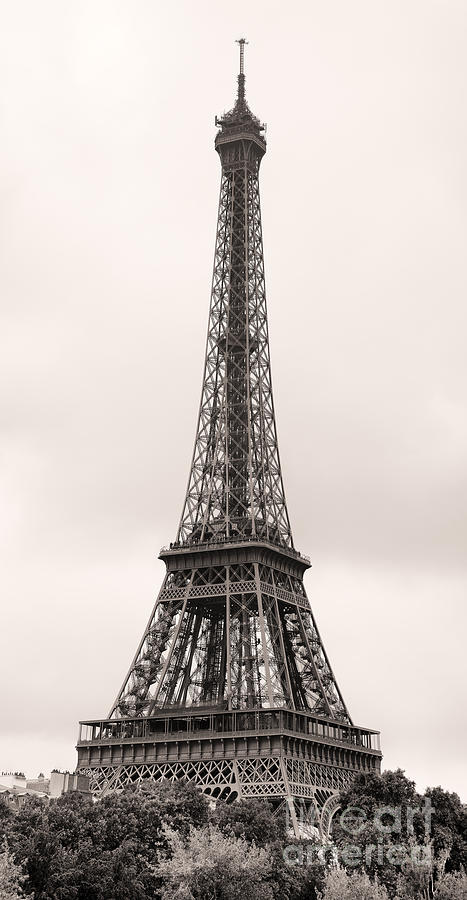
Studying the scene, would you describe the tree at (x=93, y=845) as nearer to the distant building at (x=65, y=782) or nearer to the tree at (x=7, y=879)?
the tree at (x=7, y=879)

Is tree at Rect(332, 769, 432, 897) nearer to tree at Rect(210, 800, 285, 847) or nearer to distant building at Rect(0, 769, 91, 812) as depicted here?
tree at Rect(210, 800, 285, 847)

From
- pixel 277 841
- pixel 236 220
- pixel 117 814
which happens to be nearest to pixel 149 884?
pixel 117 814

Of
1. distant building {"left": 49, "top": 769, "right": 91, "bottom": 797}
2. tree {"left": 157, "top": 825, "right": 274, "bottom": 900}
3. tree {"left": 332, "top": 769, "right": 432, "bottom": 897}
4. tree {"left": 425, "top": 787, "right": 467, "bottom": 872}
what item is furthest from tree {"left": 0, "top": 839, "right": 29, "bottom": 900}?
distant building {"left": 49, "top": 769, "right": 91, "bottom": 797}

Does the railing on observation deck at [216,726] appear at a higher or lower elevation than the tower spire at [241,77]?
lower

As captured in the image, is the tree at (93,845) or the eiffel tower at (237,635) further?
the eiffel tower at (237,635)

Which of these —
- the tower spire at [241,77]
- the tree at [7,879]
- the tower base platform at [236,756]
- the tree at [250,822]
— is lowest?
the tree at [7,879]

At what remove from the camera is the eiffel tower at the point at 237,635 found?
98062 millimetres

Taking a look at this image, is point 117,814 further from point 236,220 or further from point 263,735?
point 236,220

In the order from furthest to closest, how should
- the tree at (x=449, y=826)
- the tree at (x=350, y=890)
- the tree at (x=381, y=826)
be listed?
the tree at (x=449, y=826), the tree at (x=381, y=826), the tree at (x=350, y=890)

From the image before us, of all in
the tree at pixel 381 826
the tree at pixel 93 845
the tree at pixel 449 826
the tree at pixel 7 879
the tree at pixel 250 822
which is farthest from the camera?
the tree at pixel 449 826

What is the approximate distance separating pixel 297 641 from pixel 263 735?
14.8m

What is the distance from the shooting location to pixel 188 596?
4227 inches

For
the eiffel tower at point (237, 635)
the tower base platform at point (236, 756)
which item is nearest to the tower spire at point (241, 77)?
the eiffel tower at point (237, 635)

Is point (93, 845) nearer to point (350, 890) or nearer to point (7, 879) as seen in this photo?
point (350, 890)
